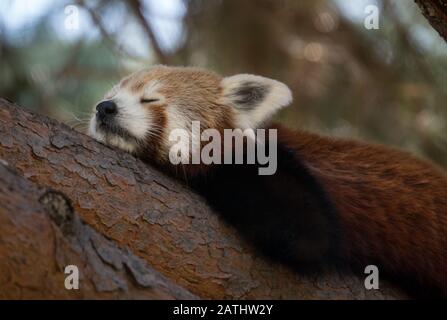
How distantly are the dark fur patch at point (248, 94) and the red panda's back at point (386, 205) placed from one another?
237 mm

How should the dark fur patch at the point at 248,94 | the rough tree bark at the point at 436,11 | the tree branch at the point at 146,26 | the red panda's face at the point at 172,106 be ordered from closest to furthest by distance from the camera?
the rough tree bark at the point at 436,11 < the red panda's face at the point at 172,106 < the dark fur patch at the point at 248,94 < the tree branch at the point at 146,26

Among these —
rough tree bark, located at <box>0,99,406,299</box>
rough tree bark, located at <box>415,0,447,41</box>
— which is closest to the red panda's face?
rough tree bark, located at <box>0,99,406,299</box>

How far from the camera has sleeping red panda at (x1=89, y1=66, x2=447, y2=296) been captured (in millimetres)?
3230

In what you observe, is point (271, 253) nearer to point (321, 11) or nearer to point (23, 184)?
point (23, 184)

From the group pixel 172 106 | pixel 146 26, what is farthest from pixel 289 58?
pixel 172 106

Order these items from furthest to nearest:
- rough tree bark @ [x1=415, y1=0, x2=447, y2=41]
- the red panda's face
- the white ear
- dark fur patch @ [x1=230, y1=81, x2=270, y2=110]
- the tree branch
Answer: the tree branch, dark fur patch @ [x1=230, y1=81, x2=270, y2=110], the white ear, the red panda's face, rough tree bark @ [x1=415, y1=0, x2=447, y2=41]

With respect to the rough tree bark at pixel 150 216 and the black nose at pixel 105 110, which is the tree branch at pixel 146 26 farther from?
the rough tree bark at pixel 150 216

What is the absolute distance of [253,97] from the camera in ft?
13.3

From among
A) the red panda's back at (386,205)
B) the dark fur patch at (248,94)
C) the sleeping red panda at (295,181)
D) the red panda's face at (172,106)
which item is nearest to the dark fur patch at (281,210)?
the sleeping red panda at (295,181)

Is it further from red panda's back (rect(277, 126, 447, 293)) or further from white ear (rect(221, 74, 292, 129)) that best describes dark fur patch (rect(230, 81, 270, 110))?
red panda's back (rect(277, 126, 447, 293))

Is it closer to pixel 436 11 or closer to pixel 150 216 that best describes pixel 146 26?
pixel 150 216

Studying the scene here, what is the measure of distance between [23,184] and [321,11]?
542cm

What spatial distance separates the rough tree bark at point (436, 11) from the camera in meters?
2.93
